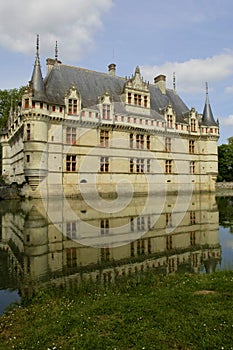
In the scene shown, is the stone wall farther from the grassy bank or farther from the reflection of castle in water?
the grassy bank

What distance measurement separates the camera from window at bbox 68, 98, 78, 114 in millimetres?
25984

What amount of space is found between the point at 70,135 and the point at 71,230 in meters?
15.9

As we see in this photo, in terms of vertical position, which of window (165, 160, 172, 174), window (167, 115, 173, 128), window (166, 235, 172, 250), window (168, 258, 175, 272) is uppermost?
window (167, 115, 173, 128)

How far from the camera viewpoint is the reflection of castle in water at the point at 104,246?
697cm

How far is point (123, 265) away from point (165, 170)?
25500mm

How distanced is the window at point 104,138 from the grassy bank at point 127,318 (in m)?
22.7

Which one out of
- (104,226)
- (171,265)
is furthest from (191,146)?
(171,265)

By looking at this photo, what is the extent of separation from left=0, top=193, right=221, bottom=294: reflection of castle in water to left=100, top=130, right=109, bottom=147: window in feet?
48.5

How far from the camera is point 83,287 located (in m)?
5.65

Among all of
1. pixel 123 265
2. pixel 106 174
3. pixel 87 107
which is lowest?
pixel 123 265

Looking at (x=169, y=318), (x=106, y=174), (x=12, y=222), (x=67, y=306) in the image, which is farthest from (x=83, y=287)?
(x=106, y=174)

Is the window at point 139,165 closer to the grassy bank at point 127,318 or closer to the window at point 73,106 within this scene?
the window at point 73,106

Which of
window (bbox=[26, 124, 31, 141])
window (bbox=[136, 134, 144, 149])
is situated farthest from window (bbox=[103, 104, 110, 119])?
window (bbox=[26, 124, 31, 141])

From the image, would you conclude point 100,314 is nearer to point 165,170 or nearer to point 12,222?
point 12,222
